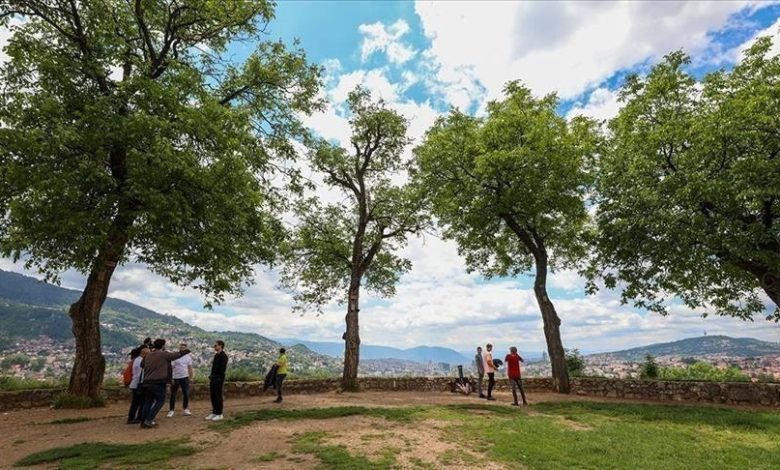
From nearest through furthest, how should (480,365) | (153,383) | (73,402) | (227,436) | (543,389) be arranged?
(227,436) → (153,383) → (73,402) → (480,365) → (543,389)

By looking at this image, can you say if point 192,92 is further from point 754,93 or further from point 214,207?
point 754,93

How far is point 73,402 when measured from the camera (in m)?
14.3

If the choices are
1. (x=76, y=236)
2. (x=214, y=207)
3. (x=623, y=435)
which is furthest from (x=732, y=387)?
(x=76, y=236)

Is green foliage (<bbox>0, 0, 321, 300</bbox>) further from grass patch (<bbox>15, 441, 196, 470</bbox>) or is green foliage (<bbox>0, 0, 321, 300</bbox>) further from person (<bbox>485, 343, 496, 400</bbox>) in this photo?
person (<bbox>485, 343, 496, 400</bbox>)

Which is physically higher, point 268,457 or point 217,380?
point 217,380

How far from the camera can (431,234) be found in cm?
2536

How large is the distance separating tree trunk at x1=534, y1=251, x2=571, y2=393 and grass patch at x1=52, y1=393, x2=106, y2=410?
18645mm

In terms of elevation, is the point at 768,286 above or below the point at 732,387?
above

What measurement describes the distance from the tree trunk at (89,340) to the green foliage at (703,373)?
23.2 meters

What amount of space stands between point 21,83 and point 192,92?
5.19 metres

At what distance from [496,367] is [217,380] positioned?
11.4 meters

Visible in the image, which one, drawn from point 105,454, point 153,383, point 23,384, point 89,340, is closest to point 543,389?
point 153,383

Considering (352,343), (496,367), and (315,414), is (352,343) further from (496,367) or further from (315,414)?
(315,414)

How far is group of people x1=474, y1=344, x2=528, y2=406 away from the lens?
1677 cm
